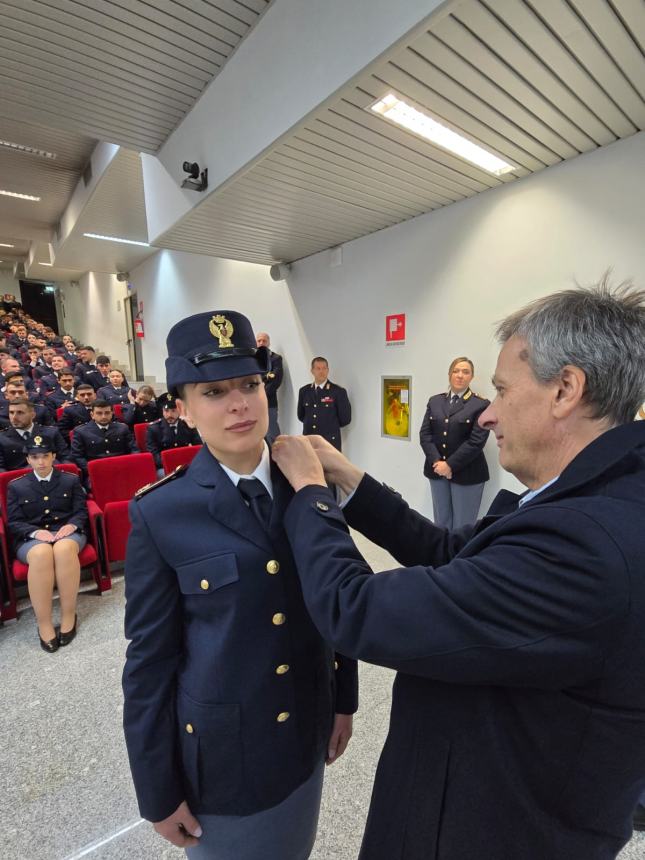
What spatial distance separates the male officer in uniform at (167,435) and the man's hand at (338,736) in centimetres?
396

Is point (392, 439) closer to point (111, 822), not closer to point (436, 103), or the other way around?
point (436, 103)

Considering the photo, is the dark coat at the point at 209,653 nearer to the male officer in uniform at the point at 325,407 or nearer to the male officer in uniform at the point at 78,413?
the male officer in uniform at the point at 325,407

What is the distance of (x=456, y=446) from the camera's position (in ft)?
11.4

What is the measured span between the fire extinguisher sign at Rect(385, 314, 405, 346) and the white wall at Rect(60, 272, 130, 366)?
11.1m

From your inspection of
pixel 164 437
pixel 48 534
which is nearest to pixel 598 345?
pixel 48 534

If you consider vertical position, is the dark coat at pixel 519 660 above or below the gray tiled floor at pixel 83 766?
above

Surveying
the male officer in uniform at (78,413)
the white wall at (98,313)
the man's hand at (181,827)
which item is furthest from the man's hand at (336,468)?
the white wall at (98,313)

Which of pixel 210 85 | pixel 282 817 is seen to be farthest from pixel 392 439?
pixel 282 817

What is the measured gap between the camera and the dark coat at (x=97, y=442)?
165 inches

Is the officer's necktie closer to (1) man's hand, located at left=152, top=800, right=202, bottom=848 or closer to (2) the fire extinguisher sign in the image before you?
(1) man's hand, located at left=152, top=800, right=202, bottom=848

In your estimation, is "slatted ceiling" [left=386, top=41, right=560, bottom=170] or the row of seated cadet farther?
the row of seated cadet

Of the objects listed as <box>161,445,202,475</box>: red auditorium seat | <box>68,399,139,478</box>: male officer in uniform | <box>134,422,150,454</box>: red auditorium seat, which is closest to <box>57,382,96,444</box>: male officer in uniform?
<box>134,422,150,454</box>: red auditorium seat

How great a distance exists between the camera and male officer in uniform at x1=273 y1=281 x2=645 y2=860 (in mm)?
497

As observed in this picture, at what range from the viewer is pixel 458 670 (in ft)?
1.76
